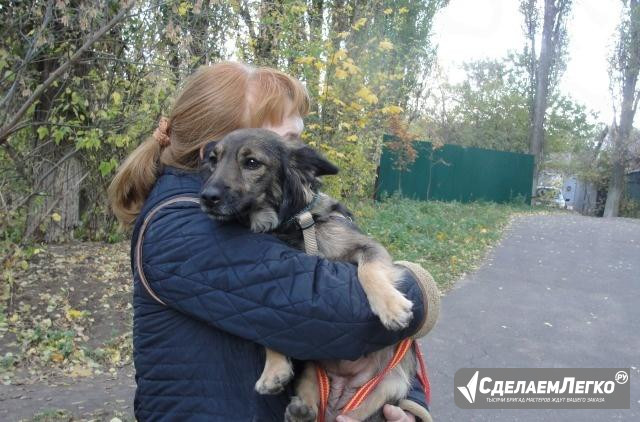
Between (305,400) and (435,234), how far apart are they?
11.4m

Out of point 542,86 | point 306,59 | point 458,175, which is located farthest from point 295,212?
point 542,86

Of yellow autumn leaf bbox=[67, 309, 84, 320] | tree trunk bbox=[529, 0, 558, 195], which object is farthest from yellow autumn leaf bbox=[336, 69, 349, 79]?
tree trunk bbox=[529, 0, 558, 195]

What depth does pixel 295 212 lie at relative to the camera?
8.32 feet

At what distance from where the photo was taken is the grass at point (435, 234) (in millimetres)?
10766

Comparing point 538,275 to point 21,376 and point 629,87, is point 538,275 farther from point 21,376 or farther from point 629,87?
point 629,87

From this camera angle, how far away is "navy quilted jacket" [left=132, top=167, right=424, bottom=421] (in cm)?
176

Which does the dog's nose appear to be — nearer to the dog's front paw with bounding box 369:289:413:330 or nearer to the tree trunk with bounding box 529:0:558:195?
the dog's front paw with bounding box 369:289:413:330

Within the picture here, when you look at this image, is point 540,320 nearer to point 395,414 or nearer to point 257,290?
point 395,414

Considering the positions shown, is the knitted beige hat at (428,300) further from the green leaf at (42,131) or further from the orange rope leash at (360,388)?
the green leaf at (42,131)

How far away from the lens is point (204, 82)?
2.21 meters

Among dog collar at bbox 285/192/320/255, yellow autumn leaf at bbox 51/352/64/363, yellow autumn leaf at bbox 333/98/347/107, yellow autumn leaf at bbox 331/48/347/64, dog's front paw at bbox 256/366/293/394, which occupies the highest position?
yellow autumn leaf at bbox 331/48/347/64

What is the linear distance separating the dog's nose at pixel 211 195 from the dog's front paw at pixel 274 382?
62 centimetres

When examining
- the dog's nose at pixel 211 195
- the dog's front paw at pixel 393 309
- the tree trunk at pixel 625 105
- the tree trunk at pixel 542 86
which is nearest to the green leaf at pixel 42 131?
the dog's nose at pixel 211 195

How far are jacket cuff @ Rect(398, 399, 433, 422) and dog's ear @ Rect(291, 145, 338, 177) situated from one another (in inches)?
39.7
